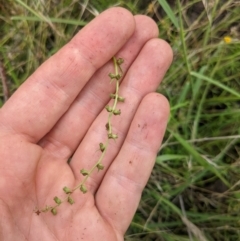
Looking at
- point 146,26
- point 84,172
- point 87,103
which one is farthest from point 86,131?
point 146,26

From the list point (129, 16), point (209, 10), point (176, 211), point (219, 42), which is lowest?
point (176, 211)

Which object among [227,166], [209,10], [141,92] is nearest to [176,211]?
[227,166]

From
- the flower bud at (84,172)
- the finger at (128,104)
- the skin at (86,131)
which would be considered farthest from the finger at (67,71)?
the flower bud at (84,172)

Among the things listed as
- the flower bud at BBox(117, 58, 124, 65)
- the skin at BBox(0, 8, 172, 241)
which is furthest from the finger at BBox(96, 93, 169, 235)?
the flower bud at BBox(117, 58, 124, 65)

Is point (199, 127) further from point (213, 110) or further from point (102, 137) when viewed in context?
point (102, 137)

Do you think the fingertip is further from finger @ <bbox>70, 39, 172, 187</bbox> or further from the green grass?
the green grass

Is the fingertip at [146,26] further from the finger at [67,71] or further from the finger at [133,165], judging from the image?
the finger at [133,165]

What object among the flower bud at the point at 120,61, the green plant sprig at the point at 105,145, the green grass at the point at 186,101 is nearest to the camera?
the green plant sprig at the point at 105,145
